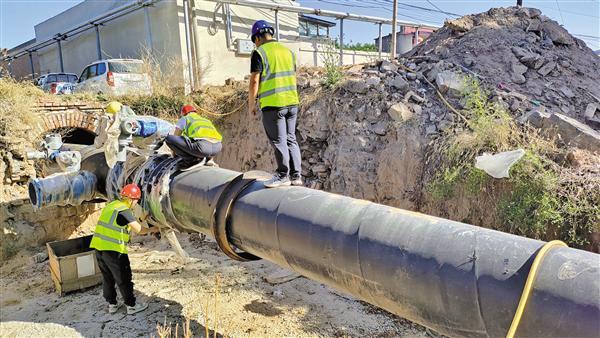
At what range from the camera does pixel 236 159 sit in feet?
26.6

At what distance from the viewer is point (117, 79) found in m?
10.2

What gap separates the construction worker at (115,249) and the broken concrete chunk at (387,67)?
4.55 metres

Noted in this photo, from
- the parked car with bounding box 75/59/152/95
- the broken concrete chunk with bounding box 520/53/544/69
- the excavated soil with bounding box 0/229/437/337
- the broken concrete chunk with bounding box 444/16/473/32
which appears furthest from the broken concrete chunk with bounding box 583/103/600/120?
the parked car with bounding box 75/59/152/95

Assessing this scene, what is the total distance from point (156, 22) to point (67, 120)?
673 cm

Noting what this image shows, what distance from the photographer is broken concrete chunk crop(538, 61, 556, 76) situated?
658cm

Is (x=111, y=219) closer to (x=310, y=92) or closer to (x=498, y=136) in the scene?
(x=310, y=92)

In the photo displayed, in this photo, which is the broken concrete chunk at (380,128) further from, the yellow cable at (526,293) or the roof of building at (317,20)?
the roof of building at (317,20)

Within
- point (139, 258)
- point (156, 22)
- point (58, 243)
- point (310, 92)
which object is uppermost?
point (156, 22)

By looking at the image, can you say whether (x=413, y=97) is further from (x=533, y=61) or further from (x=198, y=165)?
(x=198, y=165)

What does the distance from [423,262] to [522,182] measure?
11.1 feet

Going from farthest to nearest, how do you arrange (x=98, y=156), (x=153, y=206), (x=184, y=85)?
(x=184, y=85) < (x=98, y=156) < (x=153, y=206)

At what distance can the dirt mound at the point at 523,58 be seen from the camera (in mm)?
6111

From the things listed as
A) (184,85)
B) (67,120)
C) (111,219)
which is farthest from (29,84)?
(111,219)

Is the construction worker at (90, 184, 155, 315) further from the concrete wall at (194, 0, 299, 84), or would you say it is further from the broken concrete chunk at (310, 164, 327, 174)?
the concrete wall at (194, 0, 299, 84)
